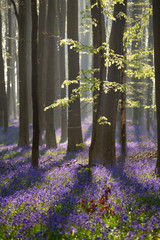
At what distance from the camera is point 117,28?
8430 mm

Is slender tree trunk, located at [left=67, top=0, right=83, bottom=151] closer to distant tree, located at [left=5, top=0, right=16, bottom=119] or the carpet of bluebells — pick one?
the carpet of bluebells

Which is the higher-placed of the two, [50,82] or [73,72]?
[73,72]

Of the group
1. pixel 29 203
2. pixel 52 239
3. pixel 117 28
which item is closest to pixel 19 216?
pixel 29 203

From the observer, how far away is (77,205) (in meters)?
4.90

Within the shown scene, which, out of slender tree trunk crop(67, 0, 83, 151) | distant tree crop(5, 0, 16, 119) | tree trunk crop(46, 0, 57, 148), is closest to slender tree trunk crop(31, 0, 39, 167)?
Answer: slender tree trunk crop(67, 0, 83, 151)

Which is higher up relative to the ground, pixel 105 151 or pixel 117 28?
pixel 117 28

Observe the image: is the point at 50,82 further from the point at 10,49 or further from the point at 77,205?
the point at 10,49

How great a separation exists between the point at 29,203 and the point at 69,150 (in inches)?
264

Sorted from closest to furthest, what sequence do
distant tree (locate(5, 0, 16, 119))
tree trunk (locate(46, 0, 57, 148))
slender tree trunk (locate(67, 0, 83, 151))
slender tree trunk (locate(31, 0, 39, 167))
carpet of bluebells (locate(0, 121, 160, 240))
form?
carpet of bluebells (locate(0, 121, 160, 240)) < slender tree trunk (locate(31, 0, 39, 167)) < slender tree trunk (locate(67, 0, 83, 151)) < tree trunk (locate(46, 0, 57, 148)) < distant tree (locate(5, 0, 16, 119))

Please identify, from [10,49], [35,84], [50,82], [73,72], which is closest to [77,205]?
[35,84]

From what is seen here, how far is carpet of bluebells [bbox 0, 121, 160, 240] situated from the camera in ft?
13.2

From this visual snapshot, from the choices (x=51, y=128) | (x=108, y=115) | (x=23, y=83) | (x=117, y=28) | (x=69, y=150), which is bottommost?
(x=69, y=150)

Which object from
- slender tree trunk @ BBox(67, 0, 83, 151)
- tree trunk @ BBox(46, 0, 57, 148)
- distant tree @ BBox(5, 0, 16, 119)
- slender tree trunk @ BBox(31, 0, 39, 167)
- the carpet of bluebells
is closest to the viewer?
the carpet of bluebells

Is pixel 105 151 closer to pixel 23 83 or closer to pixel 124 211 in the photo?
pixel 124 211
